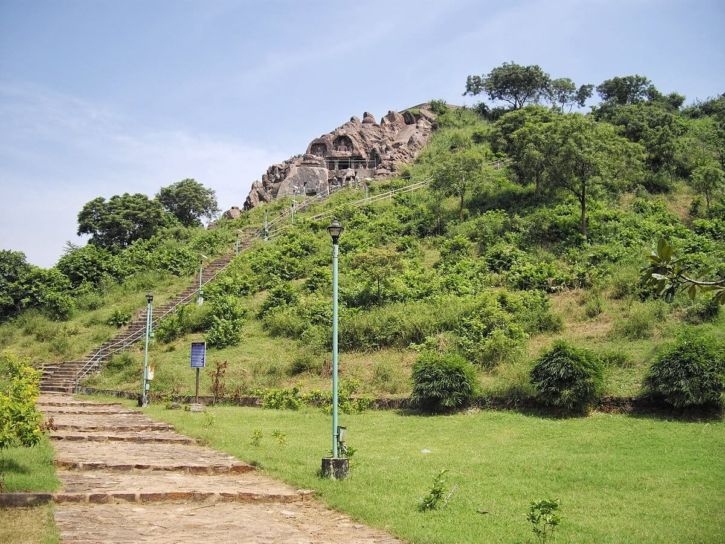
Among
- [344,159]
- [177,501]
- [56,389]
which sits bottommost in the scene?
[177,501]

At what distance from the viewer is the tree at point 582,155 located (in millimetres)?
29844

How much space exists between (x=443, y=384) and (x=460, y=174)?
2270 cm

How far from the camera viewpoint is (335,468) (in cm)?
995

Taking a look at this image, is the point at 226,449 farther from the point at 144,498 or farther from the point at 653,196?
the point at 653,196

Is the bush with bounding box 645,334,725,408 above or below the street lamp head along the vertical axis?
below


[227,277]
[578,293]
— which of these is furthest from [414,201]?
[578,293]

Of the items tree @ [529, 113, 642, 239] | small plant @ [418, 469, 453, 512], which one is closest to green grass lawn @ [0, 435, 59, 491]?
small plant @ [418, 469, 453, 512]

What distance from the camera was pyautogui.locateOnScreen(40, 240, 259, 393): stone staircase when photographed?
25625mm

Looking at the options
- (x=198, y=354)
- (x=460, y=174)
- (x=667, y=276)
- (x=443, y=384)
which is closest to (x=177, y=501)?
(x=667, y=276)

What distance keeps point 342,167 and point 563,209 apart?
28.5m

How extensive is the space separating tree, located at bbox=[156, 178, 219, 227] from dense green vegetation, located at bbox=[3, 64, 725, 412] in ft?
28.9

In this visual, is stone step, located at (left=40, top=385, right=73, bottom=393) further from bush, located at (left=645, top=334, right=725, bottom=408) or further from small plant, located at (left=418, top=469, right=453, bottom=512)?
bush, located at (left=645, top=334, right=725, bottom=408)

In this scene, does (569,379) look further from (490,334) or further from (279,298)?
(279,298)

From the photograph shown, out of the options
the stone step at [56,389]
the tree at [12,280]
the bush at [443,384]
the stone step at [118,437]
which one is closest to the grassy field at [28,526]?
the stone step at [118,437]
